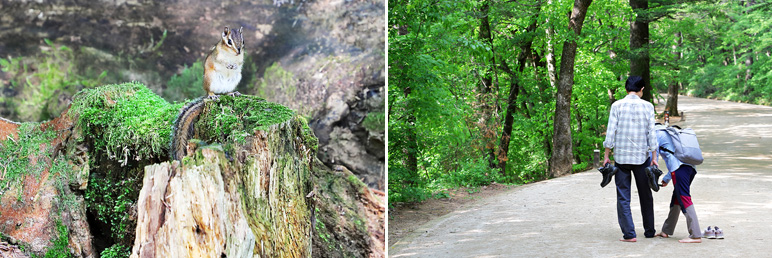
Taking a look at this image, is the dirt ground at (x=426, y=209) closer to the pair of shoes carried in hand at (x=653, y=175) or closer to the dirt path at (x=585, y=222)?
the dirt path at (x=585, y=222)

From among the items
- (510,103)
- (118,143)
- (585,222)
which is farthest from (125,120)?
(510,103)

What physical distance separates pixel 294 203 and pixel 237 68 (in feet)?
2.97

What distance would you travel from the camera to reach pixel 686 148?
514 cm

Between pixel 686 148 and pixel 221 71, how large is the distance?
370 centimetres

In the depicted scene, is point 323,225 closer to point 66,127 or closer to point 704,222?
point 66,127

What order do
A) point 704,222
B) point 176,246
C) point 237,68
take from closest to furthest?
point 176,246, point 237,68, point 704,222

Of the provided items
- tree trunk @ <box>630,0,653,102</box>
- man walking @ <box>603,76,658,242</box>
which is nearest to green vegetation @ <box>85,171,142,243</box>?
man walking @ <box>603,76,658,242</box>

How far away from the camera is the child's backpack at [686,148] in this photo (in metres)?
5.09

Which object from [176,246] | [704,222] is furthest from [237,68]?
[704,222]

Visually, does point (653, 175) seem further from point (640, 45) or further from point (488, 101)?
point (640, 45)

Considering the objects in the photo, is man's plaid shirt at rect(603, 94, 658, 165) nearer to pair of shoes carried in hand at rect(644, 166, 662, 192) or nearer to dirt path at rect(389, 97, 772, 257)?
pair of shoes carried in hand at rect(644, 166, 662, 192)

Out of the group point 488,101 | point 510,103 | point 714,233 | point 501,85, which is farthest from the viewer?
point 501,85

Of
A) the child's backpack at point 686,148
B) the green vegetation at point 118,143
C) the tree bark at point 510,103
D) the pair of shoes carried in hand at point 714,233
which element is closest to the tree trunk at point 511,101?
the tree bark at point 510,103

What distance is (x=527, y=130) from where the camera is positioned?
600 inches
